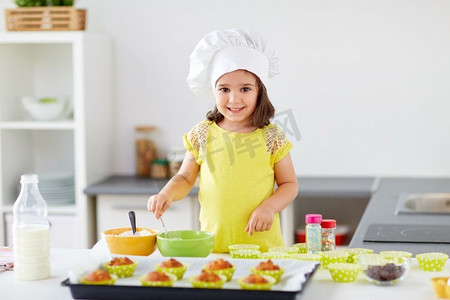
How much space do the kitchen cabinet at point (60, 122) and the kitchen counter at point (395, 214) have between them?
1.40 meters

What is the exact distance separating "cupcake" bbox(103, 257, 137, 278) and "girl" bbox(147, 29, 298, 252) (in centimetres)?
63

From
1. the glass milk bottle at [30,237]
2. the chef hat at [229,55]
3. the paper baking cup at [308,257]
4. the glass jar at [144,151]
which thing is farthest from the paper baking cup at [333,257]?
the glass jar at [144,151]

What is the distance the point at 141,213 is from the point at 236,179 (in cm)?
133

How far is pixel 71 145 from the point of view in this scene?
4055mm

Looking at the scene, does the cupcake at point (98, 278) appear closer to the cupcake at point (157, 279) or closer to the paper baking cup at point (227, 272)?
the cupcake at point (157, 279)

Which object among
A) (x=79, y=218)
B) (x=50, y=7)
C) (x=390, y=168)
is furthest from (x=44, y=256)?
(x=390, y=168)

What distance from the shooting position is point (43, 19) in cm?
364

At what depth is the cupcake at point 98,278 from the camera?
1503mm

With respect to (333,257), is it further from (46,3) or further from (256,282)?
(46,3)

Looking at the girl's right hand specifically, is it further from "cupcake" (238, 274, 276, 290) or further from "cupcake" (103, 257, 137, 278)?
"cupcake" (238, 274, 276, 290)

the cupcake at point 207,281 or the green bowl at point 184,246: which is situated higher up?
the cupcake at point 207,281

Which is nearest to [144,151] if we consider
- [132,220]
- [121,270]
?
[132,220]

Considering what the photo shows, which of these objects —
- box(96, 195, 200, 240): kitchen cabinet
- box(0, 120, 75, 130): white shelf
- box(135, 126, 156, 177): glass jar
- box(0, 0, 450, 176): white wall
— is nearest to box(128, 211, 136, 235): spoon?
box(96, 195, 200, 240): kitchen cabinet

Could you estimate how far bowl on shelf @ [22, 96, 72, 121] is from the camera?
3734 mm
